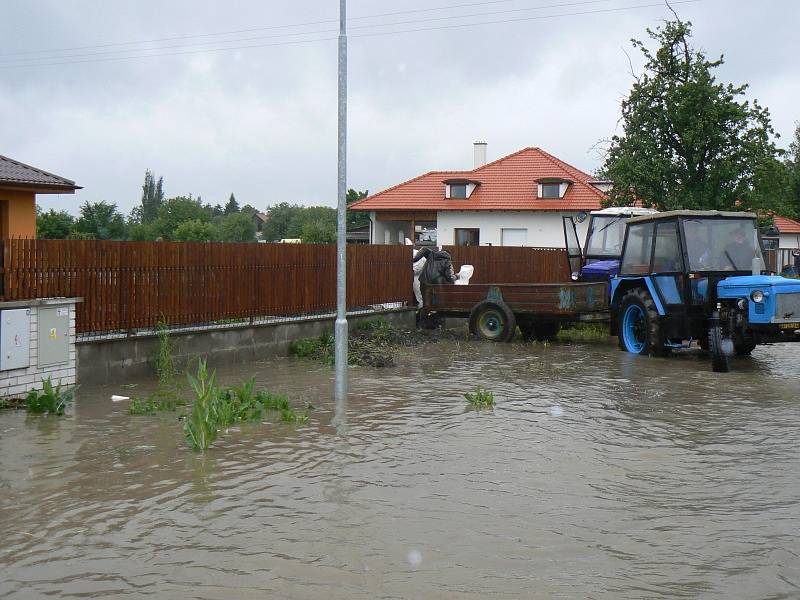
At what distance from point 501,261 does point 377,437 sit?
1676 cm

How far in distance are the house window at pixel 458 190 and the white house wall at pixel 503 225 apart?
1.10 m

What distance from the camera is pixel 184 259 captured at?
14.3m

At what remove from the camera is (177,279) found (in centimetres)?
1407

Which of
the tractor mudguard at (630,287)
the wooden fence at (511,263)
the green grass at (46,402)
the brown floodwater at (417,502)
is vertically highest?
the wooden fence at (511,263)

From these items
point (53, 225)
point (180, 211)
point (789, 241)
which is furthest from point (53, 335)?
point (180, 211)

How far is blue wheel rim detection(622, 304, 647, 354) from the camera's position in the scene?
16.7 metres

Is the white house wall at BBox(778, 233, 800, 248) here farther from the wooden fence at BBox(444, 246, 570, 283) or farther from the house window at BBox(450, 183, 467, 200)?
the wooden fence at BBox(444, 246, 570, 283)

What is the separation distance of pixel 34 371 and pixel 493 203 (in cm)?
3687

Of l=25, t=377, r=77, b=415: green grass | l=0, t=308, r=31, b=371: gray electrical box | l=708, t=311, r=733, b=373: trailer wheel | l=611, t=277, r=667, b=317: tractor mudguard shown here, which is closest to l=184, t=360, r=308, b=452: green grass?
l=25, t=377, r=77, b=415: green grass

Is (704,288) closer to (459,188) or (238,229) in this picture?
(459,188)

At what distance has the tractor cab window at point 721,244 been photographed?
599 inches

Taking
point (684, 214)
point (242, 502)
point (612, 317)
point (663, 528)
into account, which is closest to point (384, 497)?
point (242, 502)

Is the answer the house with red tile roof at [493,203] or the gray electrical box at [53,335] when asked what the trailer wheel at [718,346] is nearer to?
the gray electrical box at [53,335]

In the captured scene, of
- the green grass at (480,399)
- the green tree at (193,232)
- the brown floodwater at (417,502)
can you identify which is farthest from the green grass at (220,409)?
the green tree at (193,232)
